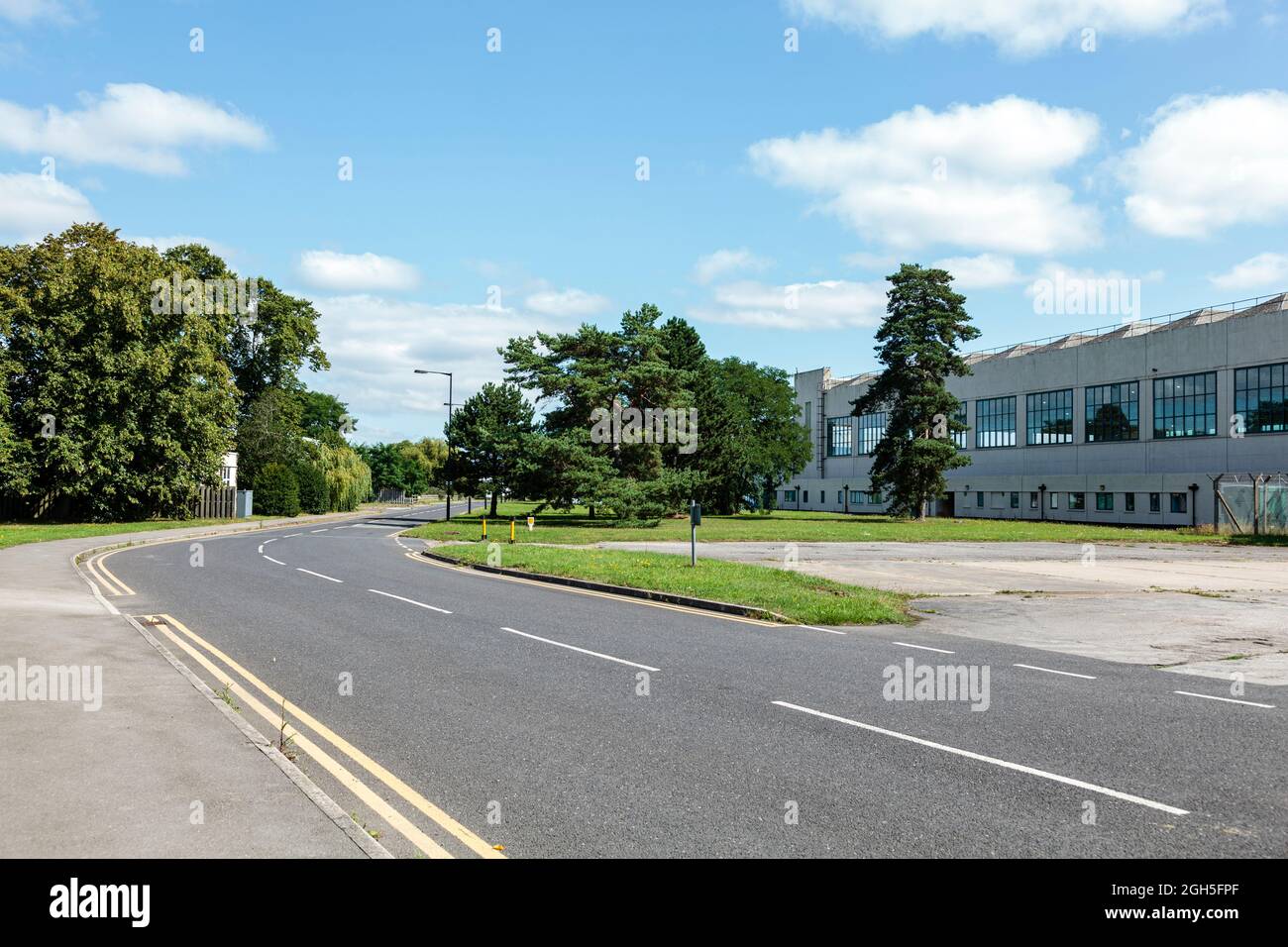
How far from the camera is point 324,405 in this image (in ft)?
321

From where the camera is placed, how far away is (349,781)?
6.22m

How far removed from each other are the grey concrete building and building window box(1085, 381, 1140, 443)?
7 cm

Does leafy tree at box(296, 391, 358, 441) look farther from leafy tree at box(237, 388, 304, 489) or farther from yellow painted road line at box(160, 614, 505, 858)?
yellow painted road line at box(160, 614, 505, 858)

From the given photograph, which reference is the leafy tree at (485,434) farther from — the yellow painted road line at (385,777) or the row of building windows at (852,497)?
the yellow painted road line at (385,777)

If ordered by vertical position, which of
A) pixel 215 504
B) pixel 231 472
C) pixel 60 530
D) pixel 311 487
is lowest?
pixel 60 530

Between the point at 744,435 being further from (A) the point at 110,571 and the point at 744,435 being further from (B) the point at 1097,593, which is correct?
(A) the point at 110,571

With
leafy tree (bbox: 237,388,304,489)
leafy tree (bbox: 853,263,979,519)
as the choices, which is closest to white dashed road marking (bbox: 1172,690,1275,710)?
leafy tree (bbox: 853,263,979,519)

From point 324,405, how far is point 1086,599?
92.2m

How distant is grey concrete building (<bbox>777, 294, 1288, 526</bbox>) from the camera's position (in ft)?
177

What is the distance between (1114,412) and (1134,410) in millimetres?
1751

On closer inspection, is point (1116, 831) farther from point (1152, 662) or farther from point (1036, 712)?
point (1152, 662)

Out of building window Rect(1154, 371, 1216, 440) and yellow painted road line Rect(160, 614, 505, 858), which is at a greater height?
building window Rect(1154, 371, 1216, 440)

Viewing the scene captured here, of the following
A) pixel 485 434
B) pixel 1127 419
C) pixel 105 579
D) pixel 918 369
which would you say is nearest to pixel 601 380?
pixel 485 434
